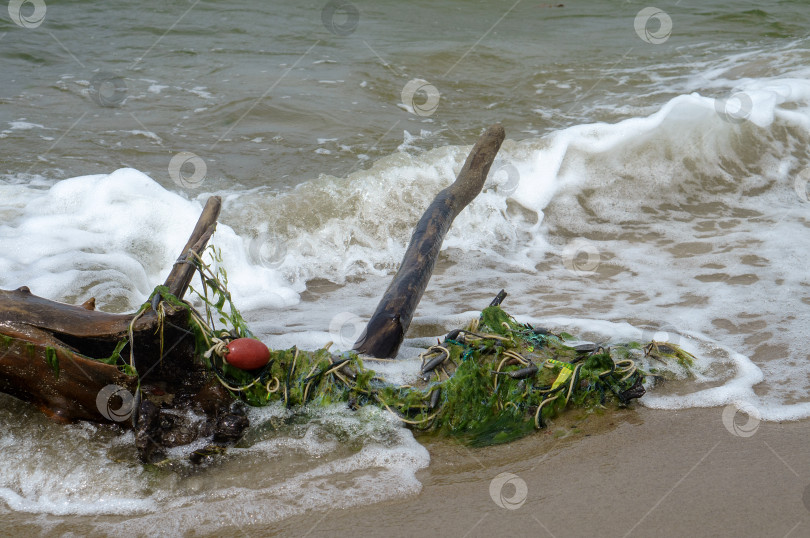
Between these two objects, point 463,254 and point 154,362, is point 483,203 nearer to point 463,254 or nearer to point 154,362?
point 463,254

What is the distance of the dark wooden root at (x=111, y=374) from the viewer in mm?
2742

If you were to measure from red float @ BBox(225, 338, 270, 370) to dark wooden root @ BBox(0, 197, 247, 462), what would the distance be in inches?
5.7

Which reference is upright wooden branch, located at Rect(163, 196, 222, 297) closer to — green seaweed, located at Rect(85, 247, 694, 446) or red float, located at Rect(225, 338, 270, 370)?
green seaweed, located at Rect(85, 247, 694, 446)

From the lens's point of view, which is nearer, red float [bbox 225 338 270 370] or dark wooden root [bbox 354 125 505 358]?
red float [bbox 225 338 270 370]

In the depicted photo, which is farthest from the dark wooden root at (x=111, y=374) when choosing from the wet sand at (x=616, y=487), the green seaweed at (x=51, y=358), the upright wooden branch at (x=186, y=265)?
the wet sand at (x=616, y=487)

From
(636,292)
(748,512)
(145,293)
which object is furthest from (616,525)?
(145,293)

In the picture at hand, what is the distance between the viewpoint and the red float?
9.82 ft

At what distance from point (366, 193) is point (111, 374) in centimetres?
436

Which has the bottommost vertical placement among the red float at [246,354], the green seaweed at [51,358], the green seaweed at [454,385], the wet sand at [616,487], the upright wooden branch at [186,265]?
the wet sand at [616,487]

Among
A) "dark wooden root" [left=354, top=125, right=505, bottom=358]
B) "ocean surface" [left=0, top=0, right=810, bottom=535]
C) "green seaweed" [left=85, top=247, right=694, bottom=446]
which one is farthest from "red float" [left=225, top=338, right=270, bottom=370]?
"dark wooden root" [left=354, top=125, right=505, bottom=358]

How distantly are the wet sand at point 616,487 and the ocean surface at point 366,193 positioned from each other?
0.12 metres

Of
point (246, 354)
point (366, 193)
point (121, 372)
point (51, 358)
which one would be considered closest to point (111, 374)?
point (121, 372)

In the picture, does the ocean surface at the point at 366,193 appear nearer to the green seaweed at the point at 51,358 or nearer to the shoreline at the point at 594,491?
the shoreline at the point at 594,491

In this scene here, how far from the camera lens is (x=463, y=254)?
6.28 m
